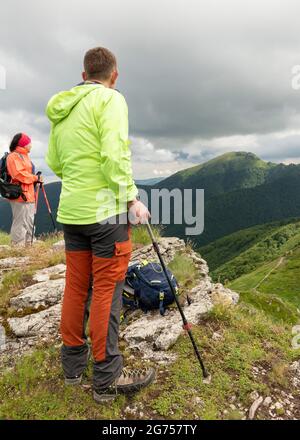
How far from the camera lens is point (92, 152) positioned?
4.40m

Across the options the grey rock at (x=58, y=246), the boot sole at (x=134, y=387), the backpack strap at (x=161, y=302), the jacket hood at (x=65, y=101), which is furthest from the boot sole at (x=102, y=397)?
the grey rock at (x=58, y=246)

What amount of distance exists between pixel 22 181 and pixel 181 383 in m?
8.61

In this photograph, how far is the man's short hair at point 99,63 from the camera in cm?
441

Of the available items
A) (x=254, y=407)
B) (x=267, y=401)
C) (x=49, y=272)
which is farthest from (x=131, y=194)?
(x=49, y=272)

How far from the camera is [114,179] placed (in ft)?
13.8

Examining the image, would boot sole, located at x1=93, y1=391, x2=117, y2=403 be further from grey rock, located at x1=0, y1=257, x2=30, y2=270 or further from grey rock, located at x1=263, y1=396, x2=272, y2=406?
grey rock, located at x1=0, y1=257, x2=30, y2=270

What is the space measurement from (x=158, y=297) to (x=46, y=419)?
3214mm

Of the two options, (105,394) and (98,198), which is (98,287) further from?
(105,394)

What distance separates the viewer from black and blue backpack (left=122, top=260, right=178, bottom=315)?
7.06 meters

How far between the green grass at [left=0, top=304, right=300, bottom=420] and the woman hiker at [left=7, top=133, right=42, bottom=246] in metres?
6.69

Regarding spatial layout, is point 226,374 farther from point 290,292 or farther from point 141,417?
point 290,292

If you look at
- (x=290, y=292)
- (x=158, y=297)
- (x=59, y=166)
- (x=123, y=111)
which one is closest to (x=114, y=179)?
(x=123, y=111)

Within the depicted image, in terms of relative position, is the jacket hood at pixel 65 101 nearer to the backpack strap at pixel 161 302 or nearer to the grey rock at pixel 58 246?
the backpack strap at pixel 161 302
